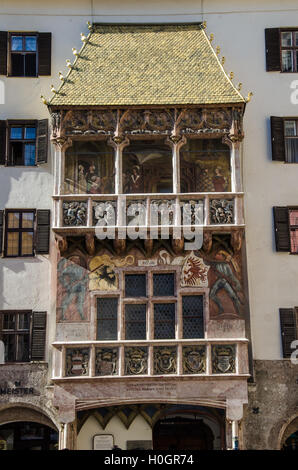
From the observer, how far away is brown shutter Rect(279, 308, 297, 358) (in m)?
22.1

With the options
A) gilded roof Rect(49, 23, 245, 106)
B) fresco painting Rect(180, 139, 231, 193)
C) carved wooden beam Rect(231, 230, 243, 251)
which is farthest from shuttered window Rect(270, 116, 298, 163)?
carved wooden beam Rect(231, 230, 243, 251)

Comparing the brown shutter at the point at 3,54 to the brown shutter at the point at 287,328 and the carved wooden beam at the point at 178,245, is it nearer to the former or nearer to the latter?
the carved wooden beam at the point at 178,245

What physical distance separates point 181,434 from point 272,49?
12.4 meters

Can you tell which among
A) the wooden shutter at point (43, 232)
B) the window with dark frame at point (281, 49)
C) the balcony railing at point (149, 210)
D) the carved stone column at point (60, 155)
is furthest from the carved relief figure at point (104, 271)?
the window with dark frame at point (281, 49)

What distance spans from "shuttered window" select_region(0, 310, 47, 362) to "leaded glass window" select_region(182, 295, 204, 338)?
4129mm

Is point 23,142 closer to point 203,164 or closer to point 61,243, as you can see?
point 61,243

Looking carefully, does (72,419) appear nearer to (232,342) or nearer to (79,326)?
(79,326)

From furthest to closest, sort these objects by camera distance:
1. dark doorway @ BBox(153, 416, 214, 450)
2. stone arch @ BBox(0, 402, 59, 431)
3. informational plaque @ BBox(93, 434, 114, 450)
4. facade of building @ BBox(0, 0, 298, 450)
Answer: dark doorway @ BBox(153, 416, 214, 450) < stone arch @ BBox(0, 402, 59, 431) < informational plaque @ BBox(93, 434, 114, 450) < facade of building @ BBox(0, 0, 298, 450)

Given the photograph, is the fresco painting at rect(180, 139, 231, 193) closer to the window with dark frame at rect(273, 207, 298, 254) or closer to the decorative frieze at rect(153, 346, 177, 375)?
the window with dark frame at rect(273, 207, 298, 254)

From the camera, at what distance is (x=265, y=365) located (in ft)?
72.3

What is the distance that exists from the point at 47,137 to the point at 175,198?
4.83m

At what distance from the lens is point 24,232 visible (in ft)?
76.1

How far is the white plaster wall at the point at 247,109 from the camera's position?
22.7 m
